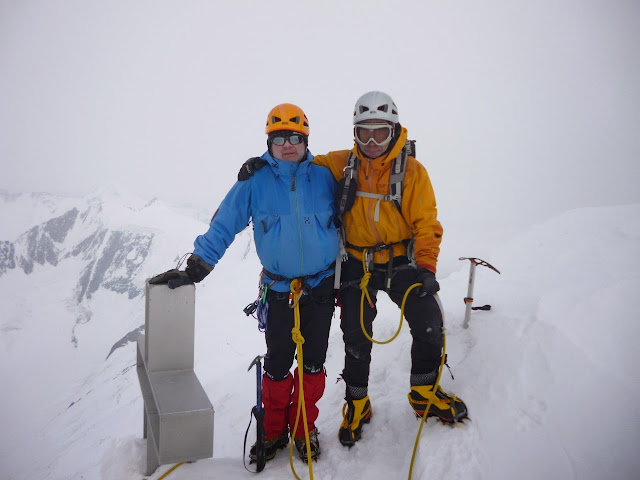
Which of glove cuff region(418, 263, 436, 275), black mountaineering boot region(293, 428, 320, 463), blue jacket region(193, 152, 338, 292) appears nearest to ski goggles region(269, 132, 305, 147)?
blue jacket region(193, 152, 338, 292)

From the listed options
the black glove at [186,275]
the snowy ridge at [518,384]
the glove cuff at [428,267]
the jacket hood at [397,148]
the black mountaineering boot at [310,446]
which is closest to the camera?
the snowy ridge at [518,384]

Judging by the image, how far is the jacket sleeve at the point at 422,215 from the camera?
3326 millimetres

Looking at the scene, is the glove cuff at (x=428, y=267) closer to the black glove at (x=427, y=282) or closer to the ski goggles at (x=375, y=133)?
the black glove at (x=427, y=282)

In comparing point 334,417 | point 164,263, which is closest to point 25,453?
point 164,263

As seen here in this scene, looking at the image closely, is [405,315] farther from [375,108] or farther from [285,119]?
[285,119]

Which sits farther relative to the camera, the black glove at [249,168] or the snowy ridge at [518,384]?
the black glove at [249,168]

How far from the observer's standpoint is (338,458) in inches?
141

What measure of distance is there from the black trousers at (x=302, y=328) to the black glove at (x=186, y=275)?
69 cm

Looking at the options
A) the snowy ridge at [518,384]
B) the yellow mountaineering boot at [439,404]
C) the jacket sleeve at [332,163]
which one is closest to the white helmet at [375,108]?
the jacket sleeve at [332,163]

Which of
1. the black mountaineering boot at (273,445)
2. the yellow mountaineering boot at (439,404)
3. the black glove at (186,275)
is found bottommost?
the black mountaineering boot at (273,445)

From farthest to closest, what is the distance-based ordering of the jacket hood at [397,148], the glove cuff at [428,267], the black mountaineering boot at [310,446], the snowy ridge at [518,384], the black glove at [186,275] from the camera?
the black mountaineering boot at [310,446] → the jacket hood at [397,148] → the glove cuff at [428,267] → the black glove at [186,275] → the snowy ridge at [518,384]

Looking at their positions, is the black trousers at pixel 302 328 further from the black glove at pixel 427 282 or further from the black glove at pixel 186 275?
the black glove at pixel 427 282

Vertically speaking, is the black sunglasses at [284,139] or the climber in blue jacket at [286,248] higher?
the black sunglasses at [284,139]

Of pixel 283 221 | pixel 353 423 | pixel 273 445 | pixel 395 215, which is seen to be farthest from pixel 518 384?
pixel 283 221
